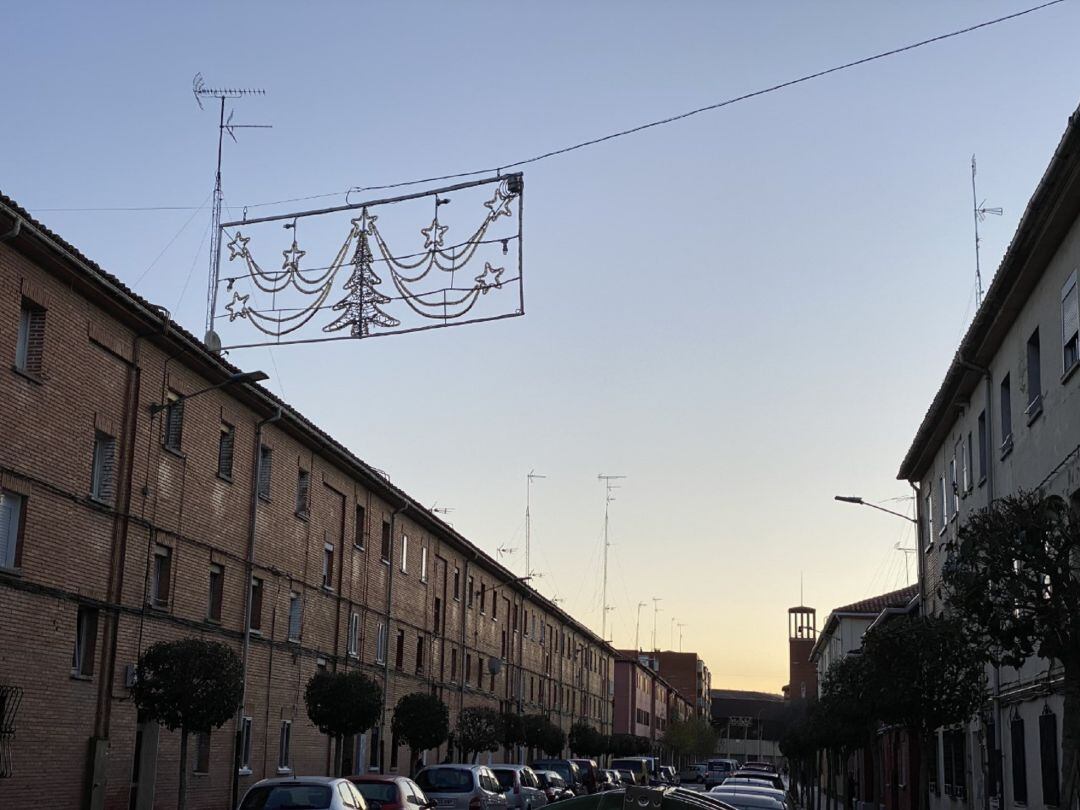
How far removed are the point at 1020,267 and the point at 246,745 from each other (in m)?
17.7

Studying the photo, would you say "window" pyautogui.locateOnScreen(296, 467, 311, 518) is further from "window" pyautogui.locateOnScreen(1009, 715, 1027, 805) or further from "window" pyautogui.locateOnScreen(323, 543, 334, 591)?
"window" pyautogui.locateOnScreen(1009, 715, 1027, 805)

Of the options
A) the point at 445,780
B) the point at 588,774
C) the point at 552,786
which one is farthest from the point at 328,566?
the point at 588,774

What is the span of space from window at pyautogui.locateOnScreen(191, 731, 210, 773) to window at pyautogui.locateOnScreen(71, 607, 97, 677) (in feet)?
15.1

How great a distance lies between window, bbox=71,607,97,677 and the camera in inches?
846

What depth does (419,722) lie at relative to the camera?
35.5 metres

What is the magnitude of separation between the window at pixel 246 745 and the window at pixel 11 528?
9109 millimetres

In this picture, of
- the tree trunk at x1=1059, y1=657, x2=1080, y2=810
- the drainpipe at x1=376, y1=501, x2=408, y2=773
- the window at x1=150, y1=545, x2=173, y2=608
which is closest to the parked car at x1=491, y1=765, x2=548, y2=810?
the drainpipe at x1=376, y1=501, x2=408, y2=773

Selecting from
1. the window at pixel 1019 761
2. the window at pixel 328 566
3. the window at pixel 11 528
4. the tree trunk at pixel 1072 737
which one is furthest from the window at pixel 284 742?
the tree trunk at pixel 1072 737

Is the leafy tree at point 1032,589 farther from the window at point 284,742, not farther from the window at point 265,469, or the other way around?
the window at point 284,742

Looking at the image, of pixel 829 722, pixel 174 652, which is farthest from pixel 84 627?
pixel 829 722

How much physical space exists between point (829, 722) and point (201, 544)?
1610cm

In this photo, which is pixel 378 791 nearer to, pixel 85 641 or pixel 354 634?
pixel 85 641

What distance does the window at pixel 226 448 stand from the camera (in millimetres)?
27203

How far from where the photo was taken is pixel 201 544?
25.8 metres
